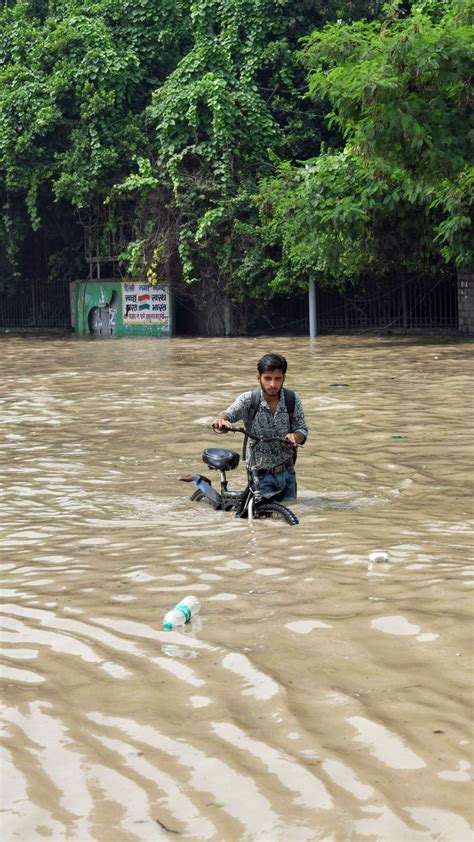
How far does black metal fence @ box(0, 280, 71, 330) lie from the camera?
36.8 meters

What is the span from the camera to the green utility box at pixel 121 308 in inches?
1254

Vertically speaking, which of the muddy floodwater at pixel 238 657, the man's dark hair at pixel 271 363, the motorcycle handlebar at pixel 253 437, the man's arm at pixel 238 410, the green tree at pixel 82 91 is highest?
the green tree at pixel 82 91

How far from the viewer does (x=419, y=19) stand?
60.6ft

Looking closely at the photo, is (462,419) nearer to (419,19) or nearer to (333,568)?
(333,568)

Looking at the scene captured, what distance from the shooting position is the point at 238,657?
4316mm

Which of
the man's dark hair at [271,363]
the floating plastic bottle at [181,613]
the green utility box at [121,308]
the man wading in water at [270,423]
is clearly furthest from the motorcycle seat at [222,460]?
the green utility box at [121,308]

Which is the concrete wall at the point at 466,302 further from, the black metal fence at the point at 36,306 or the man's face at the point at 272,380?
the man's face at the point at 272,380

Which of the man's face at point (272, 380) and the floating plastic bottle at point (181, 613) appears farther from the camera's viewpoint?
the man's face at point (272, 380)

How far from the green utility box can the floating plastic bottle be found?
26876 millimetres

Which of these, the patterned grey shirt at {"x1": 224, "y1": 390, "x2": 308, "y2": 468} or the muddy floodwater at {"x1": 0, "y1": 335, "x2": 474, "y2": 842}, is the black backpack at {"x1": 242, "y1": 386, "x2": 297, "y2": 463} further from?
the muddy floodwater at {"x1": 0, "y1": 335, "x2": 474, "y2": 842}

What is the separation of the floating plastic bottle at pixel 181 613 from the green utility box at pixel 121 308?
2688 cm

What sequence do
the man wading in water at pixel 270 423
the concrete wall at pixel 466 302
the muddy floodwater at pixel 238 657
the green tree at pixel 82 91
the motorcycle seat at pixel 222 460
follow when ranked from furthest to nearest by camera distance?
the green tree at pixel 82 91 → the concrete wall at pixel 466 302 → the motorcycle seat at pixel 222 460 → the man wading in water at pixel 270 423 → the muddy floodwater at pixel 238 657

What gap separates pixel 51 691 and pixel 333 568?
201 cm

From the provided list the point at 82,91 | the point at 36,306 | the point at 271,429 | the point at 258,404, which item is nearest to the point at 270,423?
the point at 271,429
